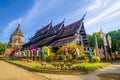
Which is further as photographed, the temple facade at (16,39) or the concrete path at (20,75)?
the temple facade at (16,39)

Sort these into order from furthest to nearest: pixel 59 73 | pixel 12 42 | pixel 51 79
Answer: pixel 12 42 < pixel 59 73 < pixel 51 79

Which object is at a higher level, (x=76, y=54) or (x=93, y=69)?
(x=76, y=54)

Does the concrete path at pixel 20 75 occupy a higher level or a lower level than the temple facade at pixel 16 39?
lower

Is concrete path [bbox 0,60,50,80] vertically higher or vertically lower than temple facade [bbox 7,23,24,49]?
lower

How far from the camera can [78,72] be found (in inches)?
458

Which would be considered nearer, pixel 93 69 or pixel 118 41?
pixel 93 69

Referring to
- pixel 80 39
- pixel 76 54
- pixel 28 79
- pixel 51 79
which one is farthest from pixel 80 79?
pixel 80 39

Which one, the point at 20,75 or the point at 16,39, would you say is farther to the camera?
the point at 16,39

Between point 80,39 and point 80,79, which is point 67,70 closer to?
point 80,79

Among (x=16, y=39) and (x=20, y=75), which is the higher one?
(x=16, y=39)

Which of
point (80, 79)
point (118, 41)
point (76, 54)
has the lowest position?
point (80, 79)

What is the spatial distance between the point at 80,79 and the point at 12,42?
57.8 meters

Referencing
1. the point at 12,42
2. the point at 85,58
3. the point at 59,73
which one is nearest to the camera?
the point at 59,73

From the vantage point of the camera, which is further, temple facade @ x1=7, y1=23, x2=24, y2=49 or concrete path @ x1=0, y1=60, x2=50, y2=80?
temple facade @ x1=7, y1=23, x2=24, y2=49
